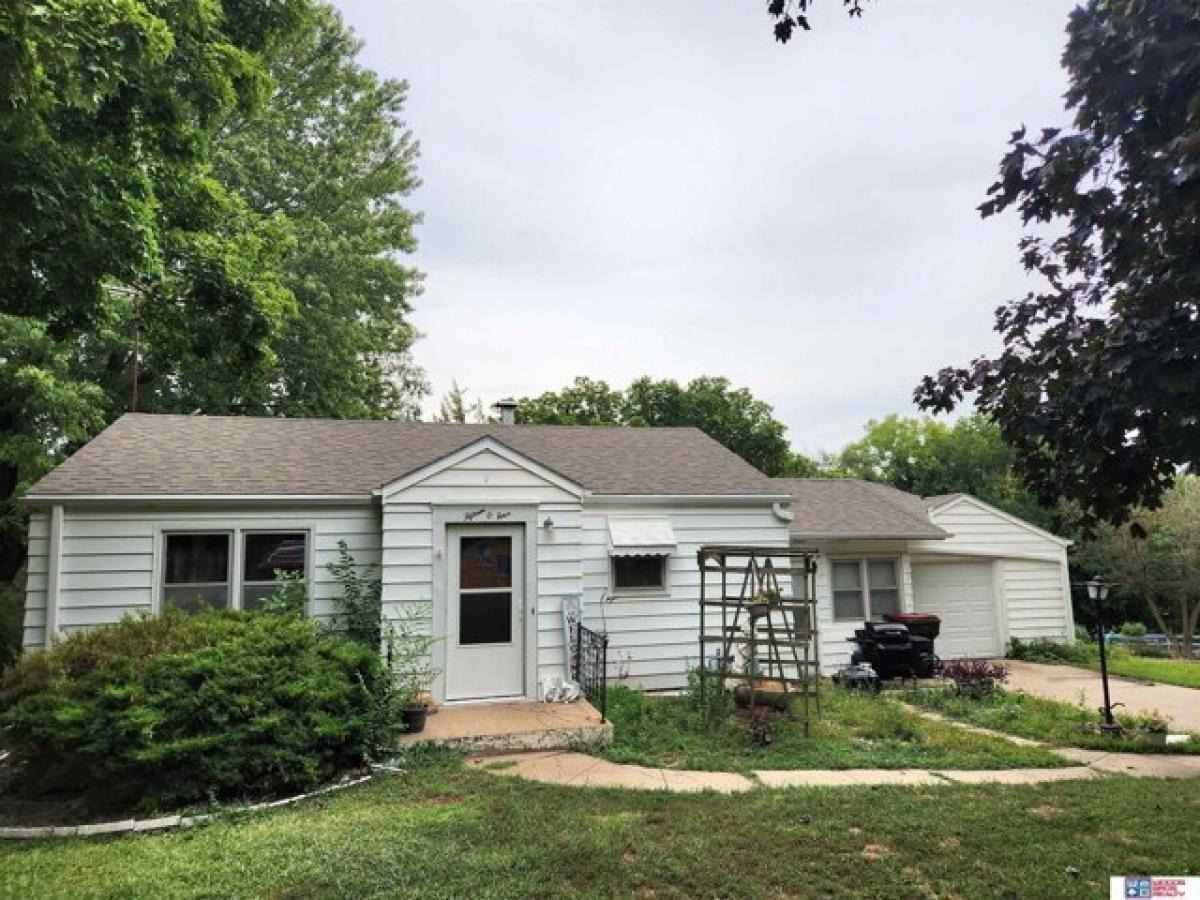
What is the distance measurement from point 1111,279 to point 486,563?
6.64 meters

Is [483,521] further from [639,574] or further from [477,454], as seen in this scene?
[639,574]

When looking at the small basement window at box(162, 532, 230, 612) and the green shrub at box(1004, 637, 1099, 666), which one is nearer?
the small basement window at box(162, 532, 230, 612)

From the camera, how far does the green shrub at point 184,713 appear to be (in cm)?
528

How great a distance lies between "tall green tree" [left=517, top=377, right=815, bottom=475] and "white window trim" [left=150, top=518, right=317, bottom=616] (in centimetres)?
1891

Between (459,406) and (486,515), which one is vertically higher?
(459,406)

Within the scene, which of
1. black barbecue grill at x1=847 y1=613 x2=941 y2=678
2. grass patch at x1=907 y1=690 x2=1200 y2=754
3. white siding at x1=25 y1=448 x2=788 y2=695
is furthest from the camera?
black barbecue grill at x1=847 y1=613 x2=941 y2=678

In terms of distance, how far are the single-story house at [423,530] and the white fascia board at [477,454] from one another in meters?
0.02

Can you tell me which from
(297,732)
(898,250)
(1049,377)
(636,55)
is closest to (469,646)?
(297,732)

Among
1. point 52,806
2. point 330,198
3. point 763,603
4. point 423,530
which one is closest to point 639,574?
point 763,603

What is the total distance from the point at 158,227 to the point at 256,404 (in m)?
11.2

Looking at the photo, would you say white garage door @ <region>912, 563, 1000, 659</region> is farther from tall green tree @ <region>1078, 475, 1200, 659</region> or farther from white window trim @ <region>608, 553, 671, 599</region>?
white window trim @ <region>608, 553, 671, 599</region>

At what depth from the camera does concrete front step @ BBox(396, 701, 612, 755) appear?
6492mm

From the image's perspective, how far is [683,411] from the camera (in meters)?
28.0

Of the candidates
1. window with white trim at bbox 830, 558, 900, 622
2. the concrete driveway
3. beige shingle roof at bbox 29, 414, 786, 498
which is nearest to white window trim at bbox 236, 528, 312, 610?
beige shingle roof at bbox 29, 414, 786, 498
